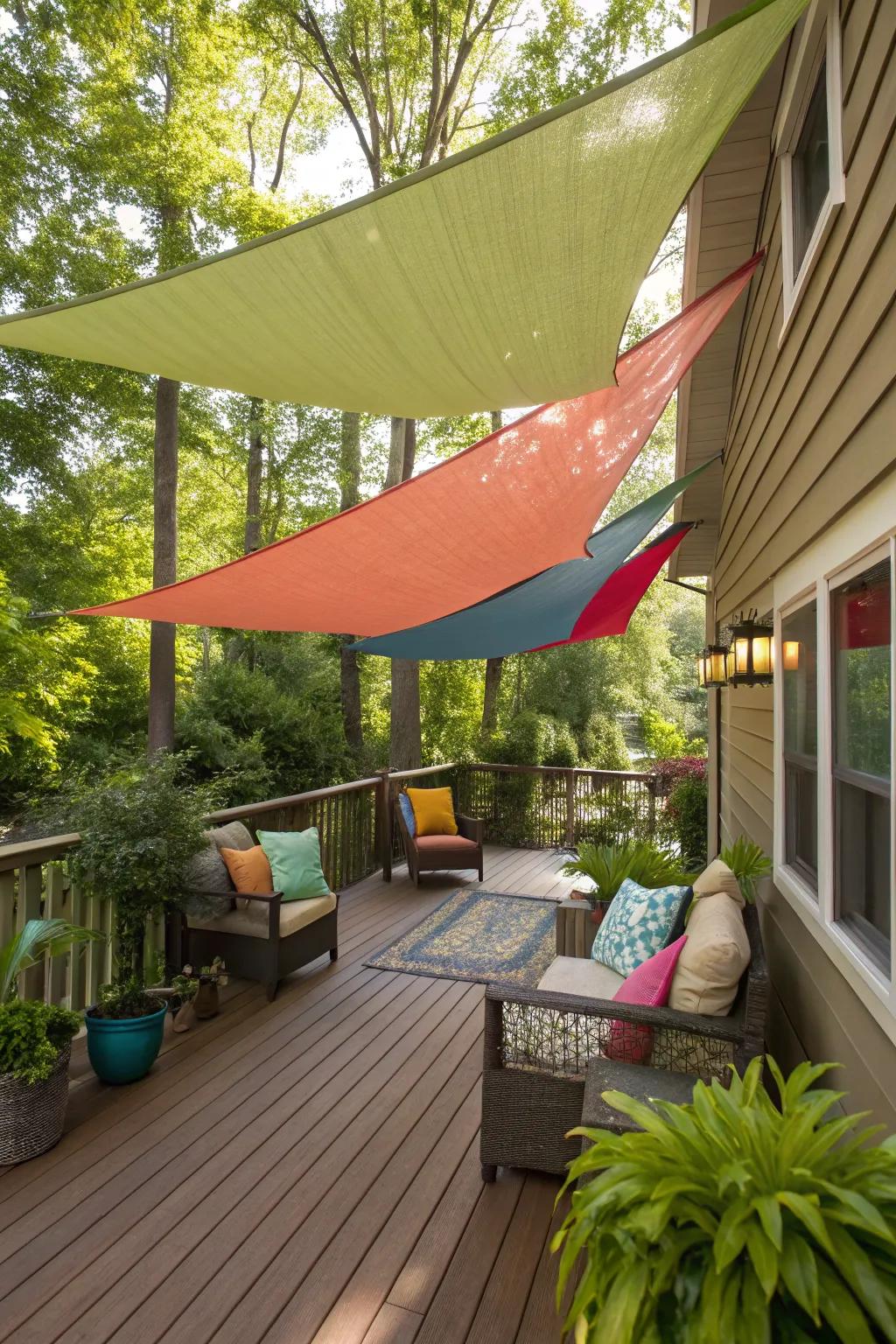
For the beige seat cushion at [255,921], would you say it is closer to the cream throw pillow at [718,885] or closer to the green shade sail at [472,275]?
the cream throw pillow at [718,885]

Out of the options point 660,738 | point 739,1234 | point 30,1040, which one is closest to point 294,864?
point 30,1040

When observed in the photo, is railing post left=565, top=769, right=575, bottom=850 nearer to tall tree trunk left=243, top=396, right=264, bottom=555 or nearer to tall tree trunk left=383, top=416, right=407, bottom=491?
tall tree trunk left=383, top=416, right=407, bottom=491

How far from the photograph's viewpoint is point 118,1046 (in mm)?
3109

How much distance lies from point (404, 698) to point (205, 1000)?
5.71 m

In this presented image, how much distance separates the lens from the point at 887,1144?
3.66ft

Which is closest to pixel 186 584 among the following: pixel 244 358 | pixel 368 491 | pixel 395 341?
pixel 244 358

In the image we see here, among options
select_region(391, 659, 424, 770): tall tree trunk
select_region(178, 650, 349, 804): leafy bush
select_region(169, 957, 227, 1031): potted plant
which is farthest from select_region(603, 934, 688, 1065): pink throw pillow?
select_region(178, 650, 349, 804): leafy bush

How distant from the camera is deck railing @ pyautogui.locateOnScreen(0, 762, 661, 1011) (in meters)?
3.27

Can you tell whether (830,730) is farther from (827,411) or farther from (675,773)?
(675,773)

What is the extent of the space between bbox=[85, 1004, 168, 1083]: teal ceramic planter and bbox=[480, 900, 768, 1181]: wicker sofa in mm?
1509

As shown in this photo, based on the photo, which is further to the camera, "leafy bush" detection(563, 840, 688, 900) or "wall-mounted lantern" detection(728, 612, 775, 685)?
"leafy bush" detection(563, 840, 688, 900)

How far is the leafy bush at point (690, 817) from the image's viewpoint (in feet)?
22.5

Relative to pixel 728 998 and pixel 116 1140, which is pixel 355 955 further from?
pixel 728 998

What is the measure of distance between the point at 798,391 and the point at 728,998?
1948 mm
